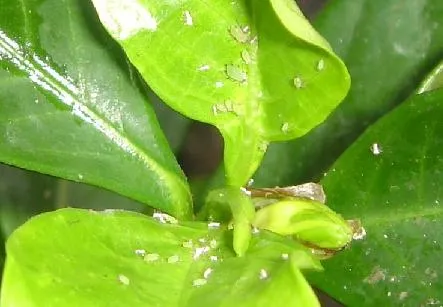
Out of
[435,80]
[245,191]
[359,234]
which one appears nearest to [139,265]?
[245,191]

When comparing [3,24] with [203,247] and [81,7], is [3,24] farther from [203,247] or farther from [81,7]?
[203,247]

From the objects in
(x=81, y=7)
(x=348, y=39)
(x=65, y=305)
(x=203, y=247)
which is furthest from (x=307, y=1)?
(x=65, y=305)

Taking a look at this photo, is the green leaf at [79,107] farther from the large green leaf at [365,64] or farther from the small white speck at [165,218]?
the large green leaf at [365,64]

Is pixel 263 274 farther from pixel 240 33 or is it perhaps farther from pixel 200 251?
pixel 240 33

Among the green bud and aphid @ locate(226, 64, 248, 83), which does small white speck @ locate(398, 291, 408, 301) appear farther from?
aphid @ locate(226, 64, 248, 83)


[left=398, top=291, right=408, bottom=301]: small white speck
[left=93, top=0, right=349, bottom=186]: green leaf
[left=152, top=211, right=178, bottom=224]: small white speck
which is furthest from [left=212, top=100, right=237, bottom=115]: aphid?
[left=398, top=291, right=408, bottom=301]: small white speck
